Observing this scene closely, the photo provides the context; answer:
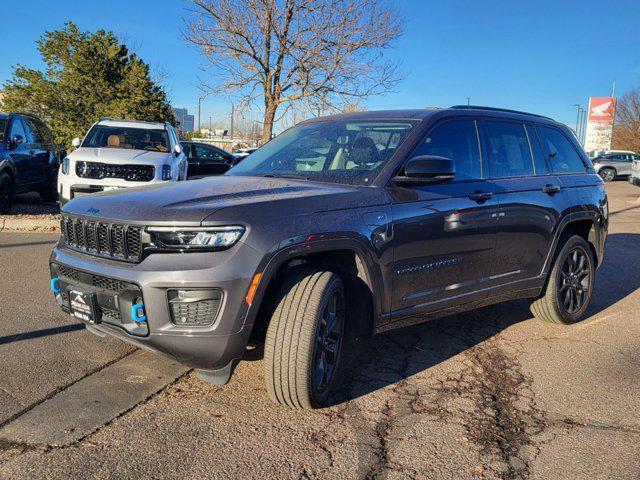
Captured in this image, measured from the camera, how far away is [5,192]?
33.3 ft

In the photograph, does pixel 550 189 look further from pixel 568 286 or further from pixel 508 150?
pixel 568 286

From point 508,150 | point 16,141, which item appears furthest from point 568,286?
point 16,141

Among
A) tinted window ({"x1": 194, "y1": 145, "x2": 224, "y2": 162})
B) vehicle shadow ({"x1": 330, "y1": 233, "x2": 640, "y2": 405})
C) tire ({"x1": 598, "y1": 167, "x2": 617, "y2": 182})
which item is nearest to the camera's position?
vehicle shadow ({"x1": 330, "y1": 233, "x2": 640, "y2": 405})

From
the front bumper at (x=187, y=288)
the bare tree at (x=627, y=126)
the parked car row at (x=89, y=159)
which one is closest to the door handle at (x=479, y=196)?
the front bumper at (x=187, y=288)

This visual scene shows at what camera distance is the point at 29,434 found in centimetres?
297

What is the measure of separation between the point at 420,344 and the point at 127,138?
24.9 ft

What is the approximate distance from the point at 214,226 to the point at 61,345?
6.56 ft

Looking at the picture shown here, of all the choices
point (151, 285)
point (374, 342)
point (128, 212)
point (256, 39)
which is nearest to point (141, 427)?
point (151, 285)

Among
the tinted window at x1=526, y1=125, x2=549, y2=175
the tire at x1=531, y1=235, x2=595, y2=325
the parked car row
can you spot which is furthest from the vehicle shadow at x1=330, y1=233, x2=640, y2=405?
the parked car row

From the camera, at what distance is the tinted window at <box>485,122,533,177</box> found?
4582 mm

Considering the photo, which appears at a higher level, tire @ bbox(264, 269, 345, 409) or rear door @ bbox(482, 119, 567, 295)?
rear door @ bbox(482, 119, 567, 295)

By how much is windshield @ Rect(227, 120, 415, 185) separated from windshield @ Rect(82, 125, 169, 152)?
6.22m

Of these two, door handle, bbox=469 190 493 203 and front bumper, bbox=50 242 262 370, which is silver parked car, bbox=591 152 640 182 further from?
front bumper, bbox=50 242 262 370

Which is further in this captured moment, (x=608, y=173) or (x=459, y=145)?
(x=608, y=173)
